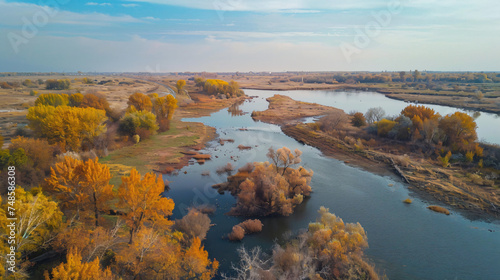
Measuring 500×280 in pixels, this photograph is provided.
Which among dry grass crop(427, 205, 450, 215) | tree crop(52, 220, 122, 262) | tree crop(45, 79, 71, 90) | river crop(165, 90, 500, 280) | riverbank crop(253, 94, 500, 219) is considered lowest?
river crop(165, 90, 500, 280)

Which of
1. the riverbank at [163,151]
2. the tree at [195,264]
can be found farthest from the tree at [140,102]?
the tree at [195,264]

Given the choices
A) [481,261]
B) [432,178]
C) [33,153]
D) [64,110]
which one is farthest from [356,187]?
[64,110]

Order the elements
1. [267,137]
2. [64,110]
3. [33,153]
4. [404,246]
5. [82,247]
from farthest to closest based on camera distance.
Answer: [267,137]
[64,110]
[33,153]
[404,246]
[82,247]

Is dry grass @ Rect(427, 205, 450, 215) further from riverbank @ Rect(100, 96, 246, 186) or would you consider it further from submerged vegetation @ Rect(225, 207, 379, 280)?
riverbank @ Rect(100, 96, 246, 186)

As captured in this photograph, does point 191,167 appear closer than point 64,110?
No

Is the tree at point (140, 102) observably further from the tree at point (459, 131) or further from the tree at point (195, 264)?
the tree at point (459, 131)

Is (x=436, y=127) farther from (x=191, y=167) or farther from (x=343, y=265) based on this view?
(x=191, y=167)

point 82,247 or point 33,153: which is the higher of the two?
point 33,153

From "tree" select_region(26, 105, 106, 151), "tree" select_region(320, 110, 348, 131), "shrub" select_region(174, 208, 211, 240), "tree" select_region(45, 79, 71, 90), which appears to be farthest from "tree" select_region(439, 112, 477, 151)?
"tree" select_region(45, 79, 71, 90)
